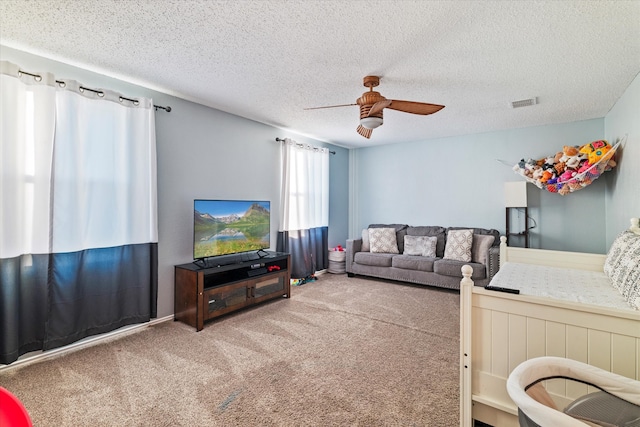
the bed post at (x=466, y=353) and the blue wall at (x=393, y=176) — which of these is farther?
the blue wall at (x=393, y=176)

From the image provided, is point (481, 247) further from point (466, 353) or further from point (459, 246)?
point (466, 353)

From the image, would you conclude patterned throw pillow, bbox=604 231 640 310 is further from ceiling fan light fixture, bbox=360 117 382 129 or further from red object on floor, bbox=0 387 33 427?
red object on floor, bbox=0 387 33 427

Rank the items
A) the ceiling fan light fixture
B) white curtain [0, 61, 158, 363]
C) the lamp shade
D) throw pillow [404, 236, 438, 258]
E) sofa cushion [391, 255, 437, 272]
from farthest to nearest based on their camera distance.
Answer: throw pillow [404, 236, 438, 258] < sofa cushion [391, 255, 437, 272] < the lamp shade < the ceiling fan light fixture < white curtain [0, 61, 158, 363]

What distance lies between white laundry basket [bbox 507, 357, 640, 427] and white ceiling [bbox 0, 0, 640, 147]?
200 centimetres

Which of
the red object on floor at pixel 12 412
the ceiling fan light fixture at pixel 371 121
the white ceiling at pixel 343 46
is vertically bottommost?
the red object on floor at pixel 12 412

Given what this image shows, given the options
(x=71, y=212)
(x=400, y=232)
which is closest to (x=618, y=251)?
(x=400, y=232)

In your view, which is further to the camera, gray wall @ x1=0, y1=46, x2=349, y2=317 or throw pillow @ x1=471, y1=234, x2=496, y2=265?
throw pillow @ x1=471, y1=234, x2=496, y2=265

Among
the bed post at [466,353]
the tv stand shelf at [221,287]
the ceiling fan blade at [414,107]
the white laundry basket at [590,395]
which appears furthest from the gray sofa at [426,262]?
the white laundry basket at [590,395]

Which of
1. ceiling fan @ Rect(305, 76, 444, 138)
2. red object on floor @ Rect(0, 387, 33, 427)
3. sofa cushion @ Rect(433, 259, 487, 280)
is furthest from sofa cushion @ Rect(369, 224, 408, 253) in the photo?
red object on floor @ Rect(0, 387, 33, 427)

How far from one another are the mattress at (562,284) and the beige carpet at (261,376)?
0.77m

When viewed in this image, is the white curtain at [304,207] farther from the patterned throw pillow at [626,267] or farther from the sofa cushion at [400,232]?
the patterned throw pillow at [626,267]

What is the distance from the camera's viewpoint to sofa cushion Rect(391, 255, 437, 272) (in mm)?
4542

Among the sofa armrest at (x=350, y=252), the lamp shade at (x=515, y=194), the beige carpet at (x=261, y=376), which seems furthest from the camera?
the sofa armrest at (x=350, y=252)

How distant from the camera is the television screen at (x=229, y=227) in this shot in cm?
326
